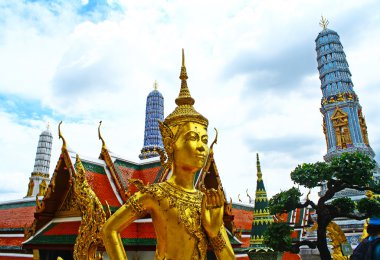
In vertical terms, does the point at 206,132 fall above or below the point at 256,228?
above

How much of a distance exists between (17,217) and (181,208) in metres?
15.4

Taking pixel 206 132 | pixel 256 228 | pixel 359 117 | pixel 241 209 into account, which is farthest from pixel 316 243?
pixel 359 117

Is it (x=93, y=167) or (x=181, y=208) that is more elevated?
(x=93, y=167)

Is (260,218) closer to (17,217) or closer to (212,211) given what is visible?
(212,211)

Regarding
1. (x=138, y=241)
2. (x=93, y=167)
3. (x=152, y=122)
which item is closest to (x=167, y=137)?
(x=138, y=241)

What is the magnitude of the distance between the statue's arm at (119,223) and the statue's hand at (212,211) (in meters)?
0.77

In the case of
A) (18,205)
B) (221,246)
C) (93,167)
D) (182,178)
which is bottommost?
(221,246)

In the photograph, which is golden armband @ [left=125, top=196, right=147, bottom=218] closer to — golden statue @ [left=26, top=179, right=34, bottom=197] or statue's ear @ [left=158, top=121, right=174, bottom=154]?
statue's ear @ [left=158, top=121, right=174, bottom=154]

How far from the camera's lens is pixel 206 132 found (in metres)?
4.14

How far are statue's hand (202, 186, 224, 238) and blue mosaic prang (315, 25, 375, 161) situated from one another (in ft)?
79.9

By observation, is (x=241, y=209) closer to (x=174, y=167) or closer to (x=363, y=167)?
(x=363, y=167)

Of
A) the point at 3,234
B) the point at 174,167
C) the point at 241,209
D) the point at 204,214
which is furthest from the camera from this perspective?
the point at 241,209

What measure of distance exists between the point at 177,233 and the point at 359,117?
27923mm

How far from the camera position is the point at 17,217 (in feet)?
52.5
